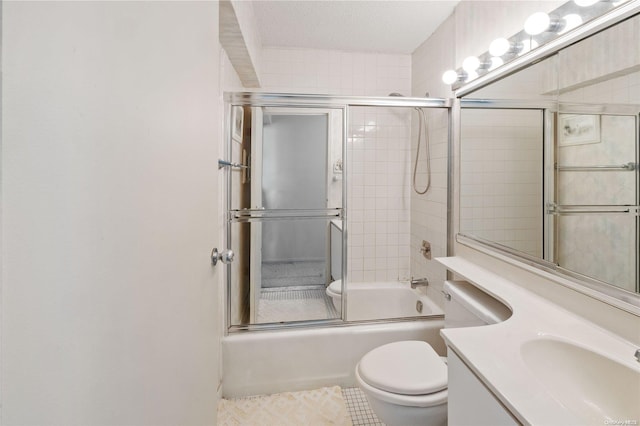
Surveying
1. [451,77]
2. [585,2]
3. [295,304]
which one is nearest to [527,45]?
[585,2]

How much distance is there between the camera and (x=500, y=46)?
1.44 meters

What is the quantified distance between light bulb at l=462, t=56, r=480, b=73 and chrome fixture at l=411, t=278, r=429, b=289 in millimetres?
1493

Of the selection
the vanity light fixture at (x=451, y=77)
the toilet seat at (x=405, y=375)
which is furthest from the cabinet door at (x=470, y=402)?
the vanity light fixture at (x=451, y=77)

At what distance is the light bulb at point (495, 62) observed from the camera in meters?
1.50

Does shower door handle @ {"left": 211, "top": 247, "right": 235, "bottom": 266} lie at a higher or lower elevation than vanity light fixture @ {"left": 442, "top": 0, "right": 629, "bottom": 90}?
lower

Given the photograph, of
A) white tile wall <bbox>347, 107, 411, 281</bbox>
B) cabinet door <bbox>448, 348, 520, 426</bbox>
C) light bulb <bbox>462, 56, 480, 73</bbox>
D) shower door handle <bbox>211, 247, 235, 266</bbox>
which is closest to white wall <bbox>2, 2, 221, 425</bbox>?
shower door handle <bbox>211, 247, 235, 266</bbox>

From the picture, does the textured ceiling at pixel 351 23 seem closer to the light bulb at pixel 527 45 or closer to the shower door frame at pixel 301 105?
the shower door frame at pixel 301 105

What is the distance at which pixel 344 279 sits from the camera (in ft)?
6.73

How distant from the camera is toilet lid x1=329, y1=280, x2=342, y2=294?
2084 mm

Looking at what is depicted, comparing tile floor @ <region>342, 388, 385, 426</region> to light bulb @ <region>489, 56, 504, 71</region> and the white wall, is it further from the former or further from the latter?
light bulb @ <region>489, 56, 504, 71</region>

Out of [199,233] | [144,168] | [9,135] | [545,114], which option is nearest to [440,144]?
[545,114]

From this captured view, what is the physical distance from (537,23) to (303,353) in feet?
6.48

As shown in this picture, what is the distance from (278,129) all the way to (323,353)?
145 cm

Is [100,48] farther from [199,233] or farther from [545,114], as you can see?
[545,114]
